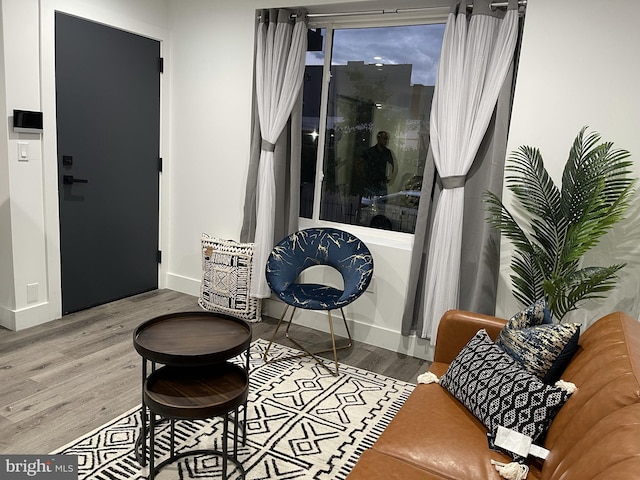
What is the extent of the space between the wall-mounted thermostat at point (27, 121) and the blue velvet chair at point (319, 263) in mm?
1864

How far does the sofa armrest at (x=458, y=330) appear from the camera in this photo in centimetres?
240

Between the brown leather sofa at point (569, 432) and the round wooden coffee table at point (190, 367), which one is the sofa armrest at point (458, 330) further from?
the round wooden coffee table at point (190, 367)

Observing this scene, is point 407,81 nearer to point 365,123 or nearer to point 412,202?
point 365,123

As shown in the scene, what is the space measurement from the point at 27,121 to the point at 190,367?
2.36m

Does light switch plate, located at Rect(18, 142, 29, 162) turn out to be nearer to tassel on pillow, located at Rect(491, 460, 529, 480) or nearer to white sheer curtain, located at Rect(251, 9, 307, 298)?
white sheer curtain, located at Rect(251, 9, 307, 298)

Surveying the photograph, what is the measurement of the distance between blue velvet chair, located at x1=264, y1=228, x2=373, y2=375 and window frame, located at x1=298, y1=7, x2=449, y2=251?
36 centimetres

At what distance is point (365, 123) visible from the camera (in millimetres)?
3842

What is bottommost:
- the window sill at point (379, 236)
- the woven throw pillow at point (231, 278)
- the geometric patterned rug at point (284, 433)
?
the geometric patterned rug at point (284, 433)

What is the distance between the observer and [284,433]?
2.50m

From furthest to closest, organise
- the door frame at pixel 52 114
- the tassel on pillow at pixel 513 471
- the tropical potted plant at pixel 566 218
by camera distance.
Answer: the door frame at pixel 52 114
the tropical potted plant at pixel 566 218
the tassel on pillow at pixel 513 471

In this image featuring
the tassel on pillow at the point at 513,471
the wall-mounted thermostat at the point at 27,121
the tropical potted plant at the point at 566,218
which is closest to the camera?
the tassel on pillow at the point at 513,471

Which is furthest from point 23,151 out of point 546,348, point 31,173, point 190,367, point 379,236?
point 546,348

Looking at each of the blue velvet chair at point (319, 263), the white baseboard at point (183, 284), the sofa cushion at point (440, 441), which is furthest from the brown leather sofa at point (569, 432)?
the white baseboard at point (183, 284)

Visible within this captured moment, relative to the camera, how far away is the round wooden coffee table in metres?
1.85
